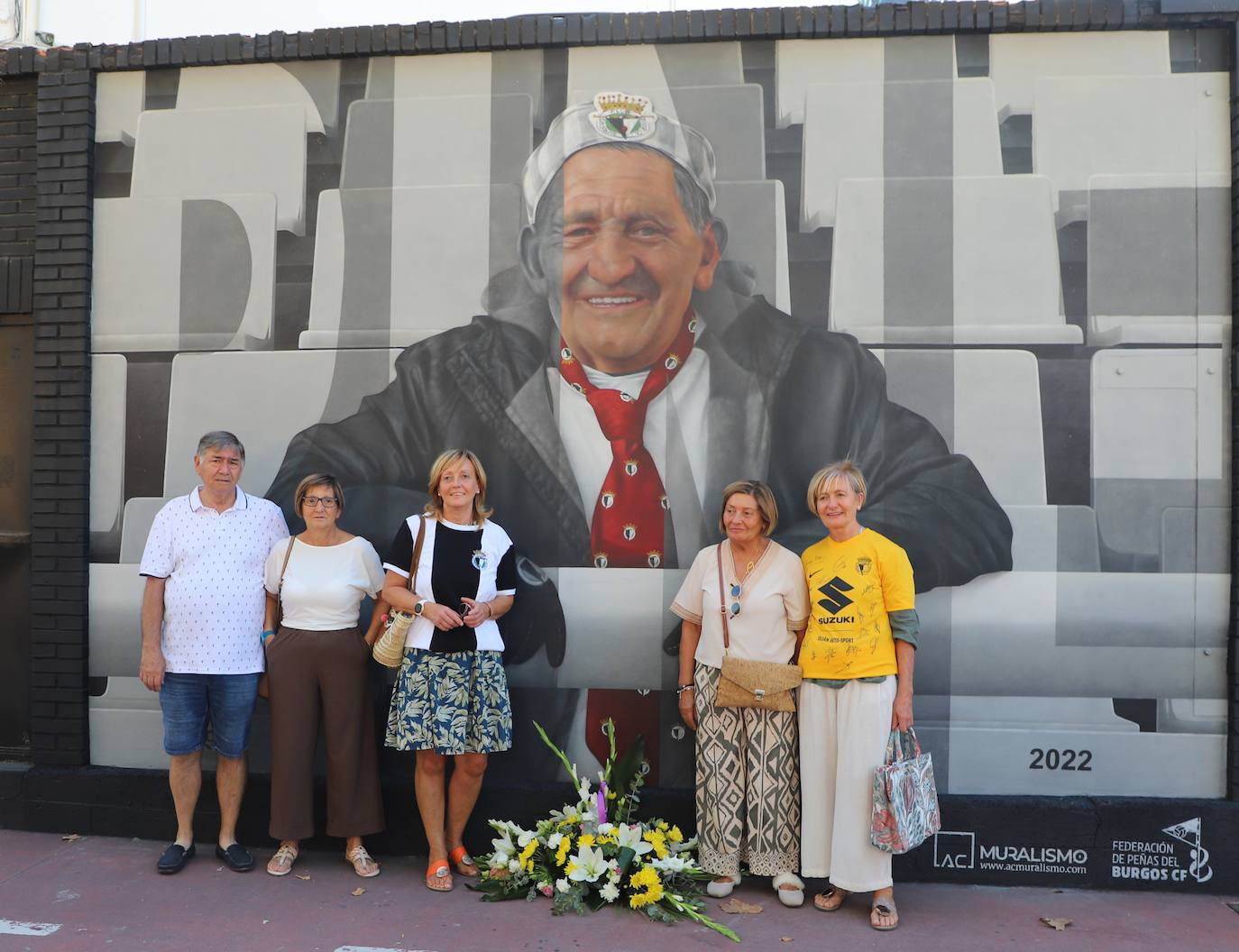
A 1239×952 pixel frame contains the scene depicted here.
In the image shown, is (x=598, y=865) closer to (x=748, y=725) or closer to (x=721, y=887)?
(x=721, y=887)

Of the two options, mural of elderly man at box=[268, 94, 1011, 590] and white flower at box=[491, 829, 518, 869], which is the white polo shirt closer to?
mural of elderly man at box=[268, 94, 1011, 590]

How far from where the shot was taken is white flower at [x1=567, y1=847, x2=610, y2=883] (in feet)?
→ 13.6

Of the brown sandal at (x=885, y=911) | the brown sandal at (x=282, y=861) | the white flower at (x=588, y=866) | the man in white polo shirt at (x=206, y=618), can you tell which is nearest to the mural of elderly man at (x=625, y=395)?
the man in white polo shirt at (x=206, y=618)

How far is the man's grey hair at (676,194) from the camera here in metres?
4.91

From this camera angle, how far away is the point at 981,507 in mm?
4715

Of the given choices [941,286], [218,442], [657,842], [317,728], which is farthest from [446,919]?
[941,286]

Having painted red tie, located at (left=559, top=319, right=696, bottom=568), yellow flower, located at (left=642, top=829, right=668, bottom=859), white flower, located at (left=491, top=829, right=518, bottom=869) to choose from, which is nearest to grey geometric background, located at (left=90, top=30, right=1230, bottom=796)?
painted red tie, located at (left=559, top=319, right=696, bottom=568)

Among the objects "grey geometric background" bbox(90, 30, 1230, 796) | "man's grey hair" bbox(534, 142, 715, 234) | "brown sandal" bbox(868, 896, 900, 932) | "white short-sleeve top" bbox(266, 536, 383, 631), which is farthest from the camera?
"man's grey hair" bbox(534, 142, 715, 234)

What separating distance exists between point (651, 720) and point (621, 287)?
7.39 feet

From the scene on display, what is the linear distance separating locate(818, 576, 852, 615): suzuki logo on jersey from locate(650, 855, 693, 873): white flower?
130cm

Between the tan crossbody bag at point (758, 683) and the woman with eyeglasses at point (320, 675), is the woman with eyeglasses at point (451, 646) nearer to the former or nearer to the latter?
the woman with eyeglasses at point (320, 675)

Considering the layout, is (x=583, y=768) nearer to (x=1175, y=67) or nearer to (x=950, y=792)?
(x=950, y=792)

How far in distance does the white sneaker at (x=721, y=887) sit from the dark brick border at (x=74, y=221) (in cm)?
345

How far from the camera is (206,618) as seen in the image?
14.6 feet
